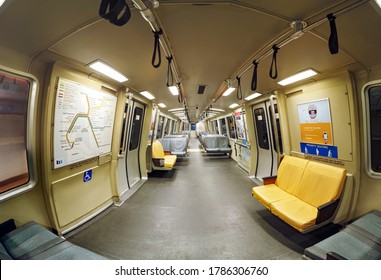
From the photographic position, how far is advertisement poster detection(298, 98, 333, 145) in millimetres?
2451

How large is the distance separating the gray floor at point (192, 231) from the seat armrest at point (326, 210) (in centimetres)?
40

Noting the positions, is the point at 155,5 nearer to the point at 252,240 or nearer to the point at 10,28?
the point at 10,28

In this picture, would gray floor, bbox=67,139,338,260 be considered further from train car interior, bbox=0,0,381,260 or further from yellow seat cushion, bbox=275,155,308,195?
yellow seat cushion, bbox=275,155,308,195

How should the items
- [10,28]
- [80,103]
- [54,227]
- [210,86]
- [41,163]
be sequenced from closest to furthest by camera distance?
[10,28]
[41,163]
[54,227]
[80,103]
[210,86]

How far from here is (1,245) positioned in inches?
54.2

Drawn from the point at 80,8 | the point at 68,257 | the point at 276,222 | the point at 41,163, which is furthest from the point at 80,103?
the point at 276,222

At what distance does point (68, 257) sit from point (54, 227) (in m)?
1.08

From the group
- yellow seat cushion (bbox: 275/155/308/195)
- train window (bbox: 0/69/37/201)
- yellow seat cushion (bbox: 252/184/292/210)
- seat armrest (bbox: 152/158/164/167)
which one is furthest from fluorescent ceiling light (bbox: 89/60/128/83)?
yellow seat cushion (bbox: 275/155/308/195)

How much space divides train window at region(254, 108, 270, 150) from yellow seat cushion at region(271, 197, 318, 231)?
2.25 metres

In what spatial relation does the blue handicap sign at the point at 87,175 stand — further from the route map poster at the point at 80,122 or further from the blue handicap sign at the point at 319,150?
the blue handicap sign at the point at 319,150

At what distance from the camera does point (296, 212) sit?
7.13 ft

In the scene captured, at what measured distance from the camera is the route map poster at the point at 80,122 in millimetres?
2035

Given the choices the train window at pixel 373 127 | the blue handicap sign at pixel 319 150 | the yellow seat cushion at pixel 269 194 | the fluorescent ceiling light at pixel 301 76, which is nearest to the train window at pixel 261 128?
the blue handicap sign at pixel 319 150

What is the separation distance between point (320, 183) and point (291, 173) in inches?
22.6
